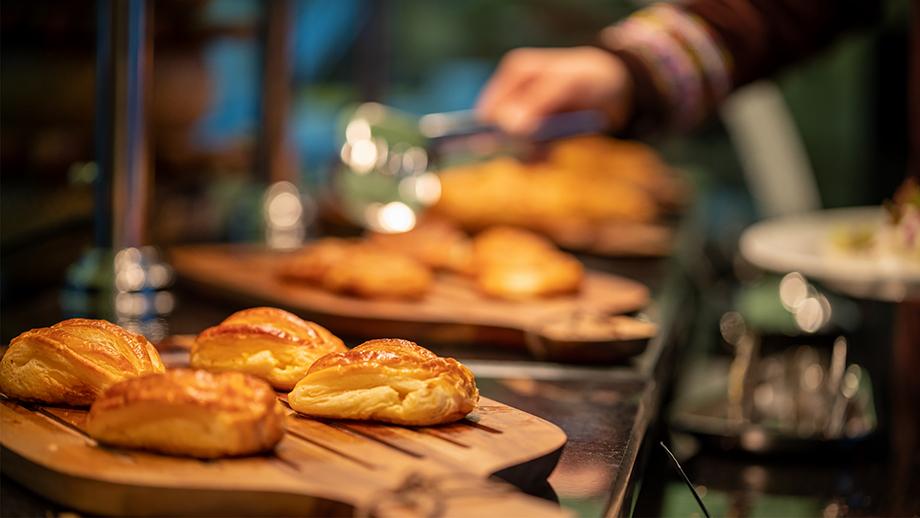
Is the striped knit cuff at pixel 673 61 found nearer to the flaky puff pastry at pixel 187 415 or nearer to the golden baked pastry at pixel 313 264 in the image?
the golden baked pastry at pixel 313 264

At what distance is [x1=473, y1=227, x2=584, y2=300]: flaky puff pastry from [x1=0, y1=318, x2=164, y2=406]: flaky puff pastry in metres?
Result: 0.90

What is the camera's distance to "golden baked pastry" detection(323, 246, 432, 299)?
1.89m

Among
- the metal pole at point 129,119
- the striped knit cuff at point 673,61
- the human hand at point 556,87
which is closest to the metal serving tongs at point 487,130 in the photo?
the human hand at point 556,87

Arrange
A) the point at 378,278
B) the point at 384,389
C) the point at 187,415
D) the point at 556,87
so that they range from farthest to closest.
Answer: the point at 556,87
the point at 378,278
the point at 384,389
the point at 187,415

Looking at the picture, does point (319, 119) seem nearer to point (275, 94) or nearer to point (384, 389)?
point (275, 94)

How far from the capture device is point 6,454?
1.00 meters

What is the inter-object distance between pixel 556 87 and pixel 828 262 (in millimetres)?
794

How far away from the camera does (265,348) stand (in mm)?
1210

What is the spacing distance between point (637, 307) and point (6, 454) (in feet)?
3.92

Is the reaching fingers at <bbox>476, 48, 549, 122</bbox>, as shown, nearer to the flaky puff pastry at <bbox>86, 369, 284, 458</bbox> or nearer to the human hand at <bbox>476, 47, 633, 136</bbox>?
the human hand at <bbox>476, 47, 633, 136</bbox>

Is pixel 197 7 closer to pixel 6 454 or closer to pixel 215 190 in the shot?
pixel 215 190

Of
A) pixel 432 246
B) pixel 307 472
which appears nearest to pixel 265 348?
pixel 307 472

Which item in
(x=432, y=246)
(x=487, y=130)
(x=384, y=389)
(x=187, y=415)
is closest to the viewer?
(x=187, y=415)

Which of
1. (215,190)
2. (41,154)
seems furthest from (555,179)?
(41,154)
